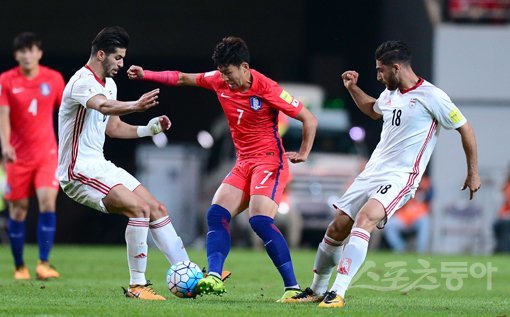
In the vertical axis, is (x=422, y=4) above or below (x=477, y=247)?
above

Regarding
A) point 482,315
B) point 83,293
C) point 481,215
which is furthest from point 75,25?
point 482,315

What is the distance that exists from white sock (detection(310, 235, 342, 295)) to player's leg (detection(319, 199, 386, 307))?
47 centimetres

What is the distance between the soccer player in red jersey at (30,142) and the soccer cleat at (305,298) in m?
4.19

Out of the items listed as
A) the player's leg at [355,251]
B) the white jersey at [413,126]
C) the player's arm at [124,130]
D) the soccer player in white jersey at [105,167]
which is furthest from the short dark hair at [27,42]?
the player's leg at [355,251]

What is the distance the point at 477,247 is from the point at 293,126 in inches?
220

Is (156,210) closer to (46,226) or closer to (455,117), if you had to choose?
(455,117)

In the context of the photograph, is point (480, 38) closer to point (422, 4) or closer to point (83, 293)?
point (422, 4)

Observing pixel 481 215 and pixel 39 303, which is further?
pixel 481 215

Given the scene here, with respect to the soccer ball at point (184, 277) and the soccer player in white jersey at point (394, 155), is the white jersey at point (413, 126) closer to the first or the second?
the soccer player in white jersey at point (394, 155)

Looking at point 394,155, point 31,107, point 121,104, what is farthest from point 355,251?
point 31,107

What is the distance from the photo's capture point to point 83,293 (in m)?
11.3

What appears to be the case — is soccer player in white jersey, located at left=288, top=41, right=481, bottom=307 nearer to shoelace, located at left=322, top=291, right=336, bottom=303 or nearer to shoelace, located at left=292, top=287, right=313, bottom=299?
shoelace, located at left=292, top=287, right=313, bottom=299

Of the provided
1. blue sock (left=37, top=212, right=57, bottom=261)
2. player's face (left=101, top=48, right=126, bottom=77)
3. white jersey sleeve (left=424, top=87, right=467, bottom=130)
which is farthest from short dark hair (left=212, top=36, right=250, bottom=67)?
blue sock (left=37, top=212, right=57, bottom=261)

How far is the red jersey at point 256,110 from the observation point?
10578mm
